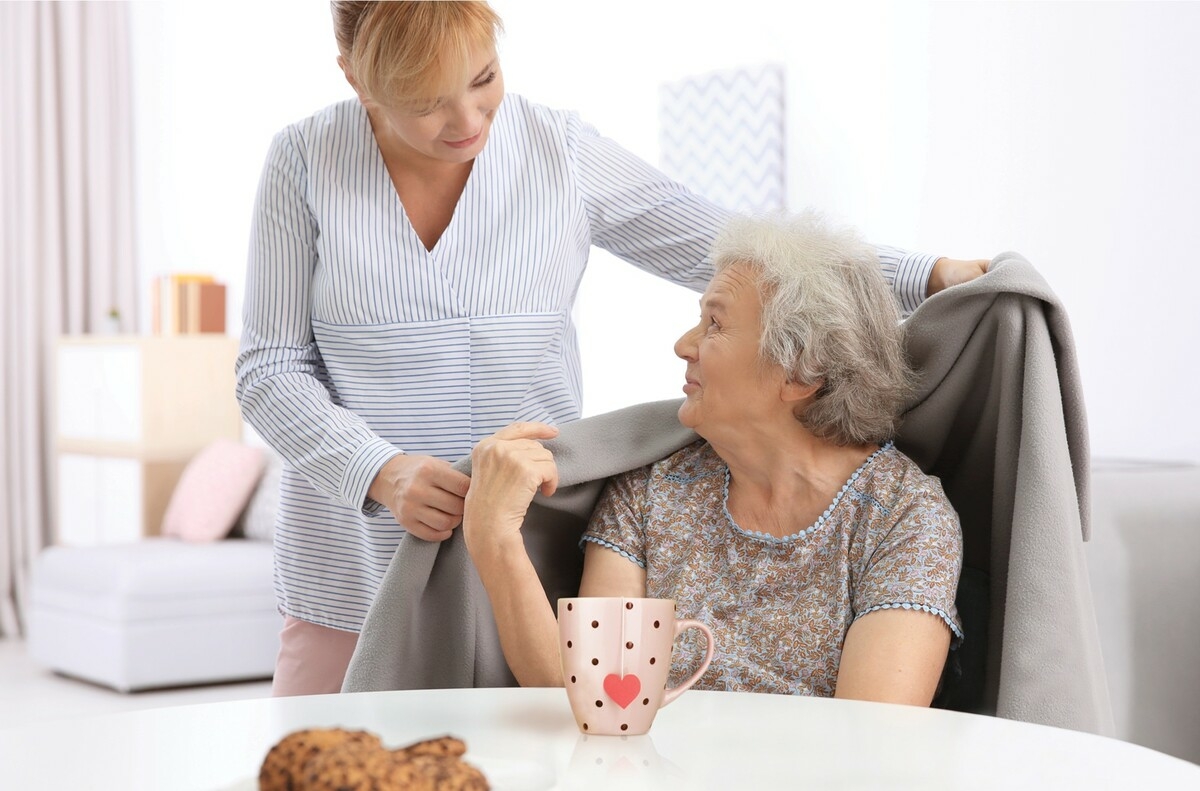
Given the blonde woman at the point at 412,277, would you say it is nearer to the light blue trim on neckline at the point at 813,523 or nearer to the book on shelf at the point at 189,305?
the light blue trim on neckline at the point at 813,523

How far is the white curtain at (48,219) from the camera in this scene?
249 inches

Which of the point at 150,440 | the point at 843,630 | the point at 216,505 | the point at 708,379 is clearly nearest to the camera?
the point at 843,630

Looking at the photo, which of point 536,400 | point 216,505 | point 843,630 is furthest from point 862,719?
point 216,505

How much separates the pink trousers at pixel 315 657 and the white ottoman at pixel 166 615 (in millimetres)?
3101

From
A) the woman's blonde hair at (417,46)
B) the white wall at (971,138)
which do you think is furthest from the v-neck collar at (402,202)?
the white wall at (971,138)

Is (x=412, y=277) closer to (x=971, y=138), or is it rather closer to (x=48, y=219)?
(x=971, y=138)

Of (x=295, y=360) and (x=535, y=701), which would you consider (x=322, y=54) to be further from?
(x=535, y=701)

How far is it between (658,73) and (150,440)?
2860 millimetres

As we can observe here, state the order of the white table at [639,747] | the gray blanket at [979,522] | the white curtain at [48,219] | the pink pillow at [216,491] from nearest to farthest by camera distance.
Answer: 1. the white table at [639,747]
2. the gray blanket at [979,522]
3. the pink pillow at [216,491]
4. the white curtain at [48,219]

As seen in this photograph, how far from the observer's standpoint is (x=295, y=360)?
1725 millimetres

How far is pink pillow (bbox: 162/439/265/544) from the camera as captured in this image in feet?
17.2

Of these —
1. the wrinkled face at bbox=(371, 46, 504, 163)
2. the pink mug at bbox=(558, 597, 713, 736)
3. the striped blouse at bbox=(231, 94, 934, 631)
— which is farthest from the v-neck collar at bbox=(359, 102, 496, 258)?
the pink mug at bbox=(558, 597, 713, 736)

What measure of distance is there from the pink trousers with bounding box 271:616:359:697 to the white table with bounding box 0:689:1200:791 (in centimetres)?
73

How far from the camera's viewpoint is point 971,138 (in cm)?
319
